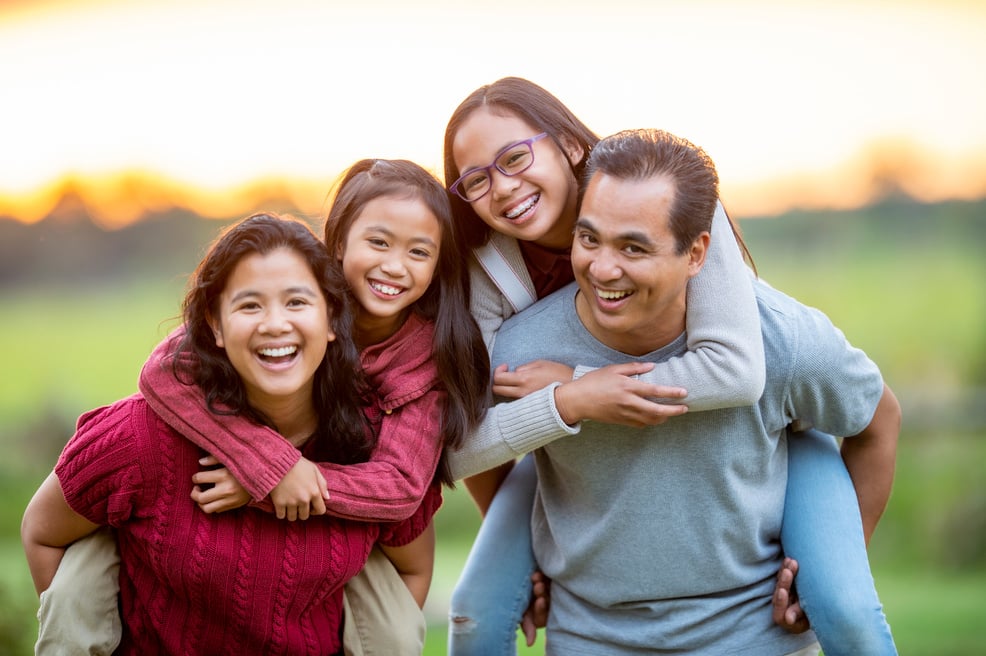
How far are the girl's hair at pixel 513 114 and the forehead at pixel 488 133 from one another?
0.04 ft

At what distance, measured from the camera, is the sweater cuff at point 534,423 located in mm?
2486

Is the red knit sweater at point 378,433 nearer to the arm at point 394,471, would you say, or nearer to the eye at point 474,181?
the arm at point 394,471

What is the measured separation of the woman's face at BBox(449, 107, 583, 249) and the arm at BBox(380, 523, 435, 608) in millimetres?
799

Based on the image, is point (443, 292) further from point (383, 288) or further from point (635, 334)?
point (635, 334)

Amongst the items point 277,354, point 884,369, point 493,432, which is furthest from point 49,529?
point 884,369

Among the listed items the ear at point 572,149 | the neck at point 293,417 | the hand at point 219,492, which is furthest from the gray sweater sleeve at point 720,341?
the hand at point 219,492

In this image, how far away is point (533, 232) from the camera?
268cm

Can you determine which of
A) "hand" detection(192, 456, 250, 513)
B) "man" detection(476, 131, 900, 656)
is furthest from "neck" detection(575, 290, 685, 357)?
"hand" detection(192, 456, 250, 513)

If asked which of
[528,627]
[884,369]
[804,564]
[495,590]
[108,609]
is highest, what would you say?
[108,609]

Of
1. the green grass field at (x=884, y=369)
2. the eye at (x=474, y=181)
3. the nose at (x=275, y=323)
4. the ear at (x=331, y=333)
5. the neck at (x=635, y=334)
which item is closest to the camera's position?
the nose at (x=275, y=323)

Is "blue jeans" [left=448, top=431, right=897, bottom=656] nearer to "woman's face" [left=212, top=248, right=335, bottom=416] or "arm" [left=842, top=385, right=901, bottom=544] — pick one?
"arm" [left=842, top=385, right=901, bottom=544]

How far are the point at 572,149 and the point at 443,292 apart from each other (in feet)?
1.73

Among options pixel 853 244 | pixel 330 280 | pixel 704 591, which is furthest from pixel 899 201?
pixel 330 280

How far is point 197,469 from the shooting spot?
2355 millimetres
